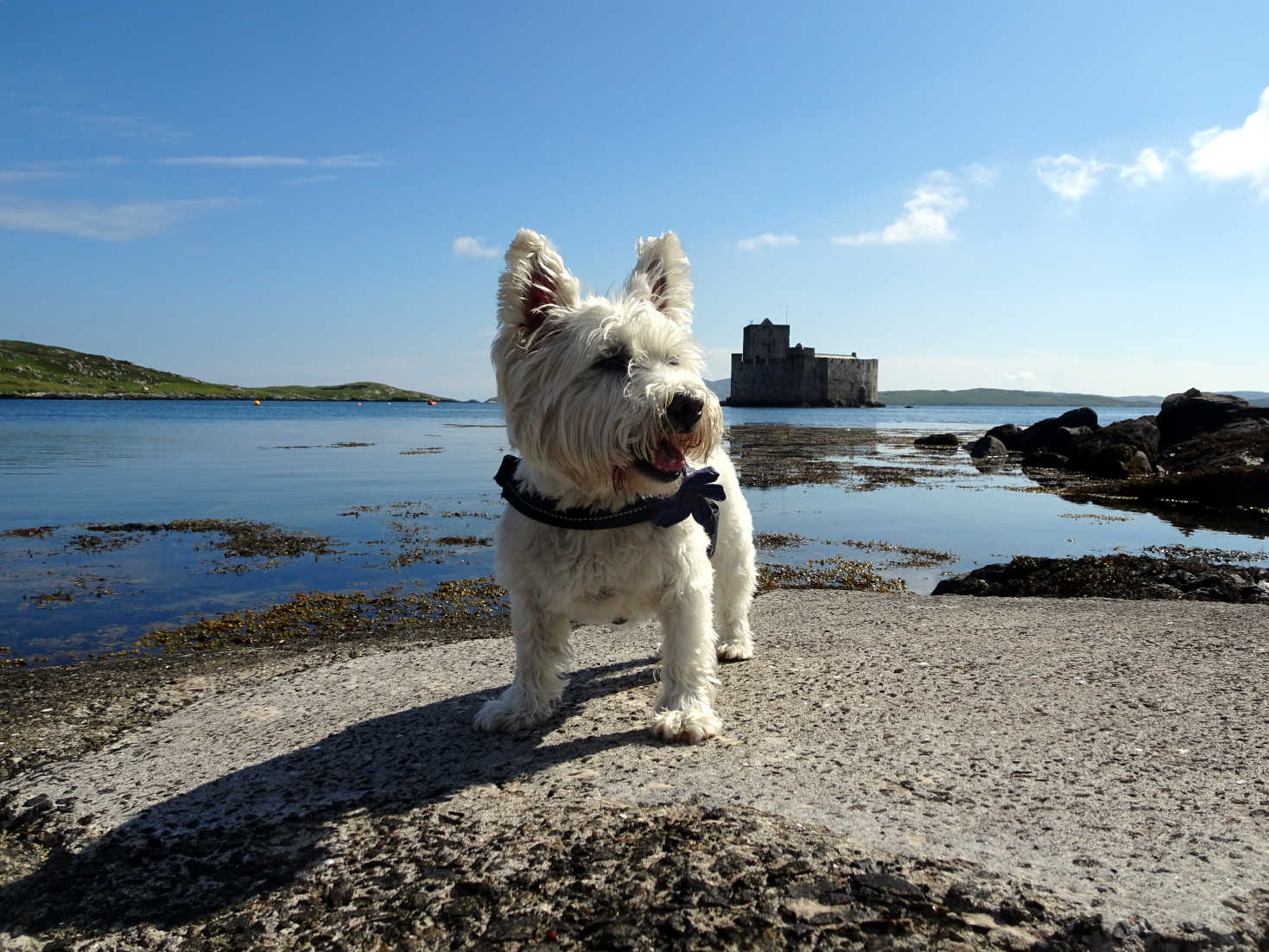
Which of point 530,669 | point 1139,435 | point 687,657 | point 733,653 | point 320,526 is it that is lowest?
point 320,526

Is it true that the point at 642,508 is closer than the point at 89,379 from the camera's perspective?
Yes

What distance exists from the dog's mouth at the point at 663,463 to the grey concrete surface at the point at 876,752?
1.23 m

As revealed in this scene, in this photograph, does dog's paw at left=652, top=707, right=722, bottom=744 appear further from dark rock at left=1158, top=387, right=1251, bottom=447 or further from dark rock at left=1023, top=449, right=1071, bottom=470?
dark rock at left=1158, top=387, right=1251, bottom=447

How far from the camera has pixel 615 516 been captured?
373 cm

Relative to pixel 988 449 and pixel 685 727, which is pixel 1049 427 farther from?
pixel 685 727

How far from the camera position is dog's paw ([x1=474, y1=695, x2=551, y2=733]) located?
4039 mm

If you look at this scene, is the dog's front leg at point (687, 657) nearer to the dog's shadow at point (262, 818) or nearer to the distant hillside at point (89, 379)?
the dog's shadow at point (262, 818)

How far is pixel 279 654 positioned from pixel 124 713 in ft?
5.29

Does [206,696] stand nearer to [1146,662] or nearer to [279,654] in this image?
[279,654]

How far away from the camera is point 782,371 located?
124 meters

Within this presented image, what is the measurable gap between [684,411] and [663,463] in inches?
9.9

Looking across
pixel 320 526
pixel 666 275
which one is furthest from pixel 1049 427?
pixel 666 275

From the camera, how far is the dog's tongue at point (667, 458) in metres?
3.59

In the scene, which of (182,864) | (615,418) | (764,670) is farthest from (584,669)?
(182,864)
